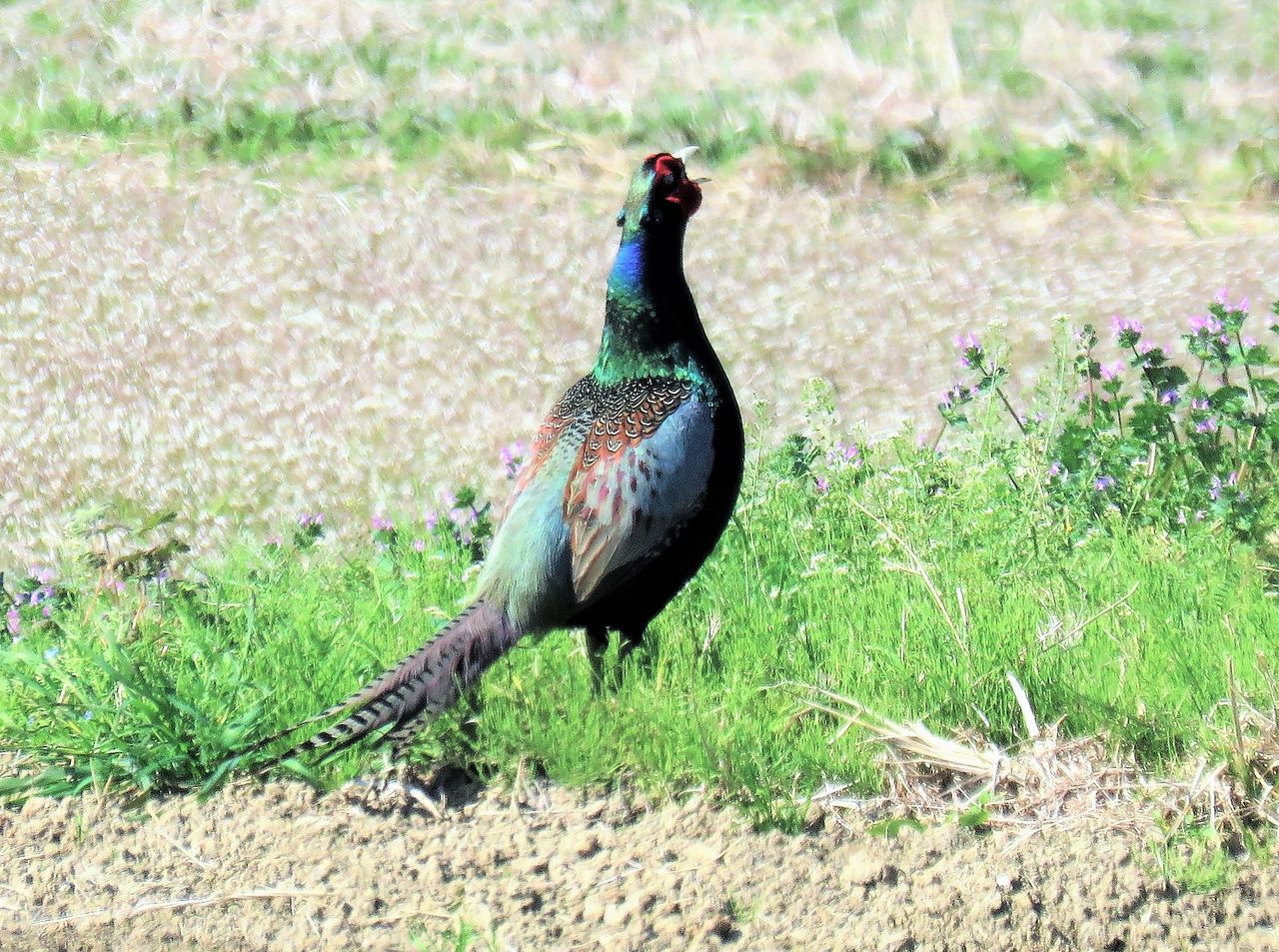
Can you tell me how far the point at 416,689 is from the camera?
336 cm

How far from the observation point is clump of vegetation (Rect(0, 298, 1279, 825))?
11.0ft

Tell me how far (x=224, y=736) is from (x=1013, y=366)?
3.25 m

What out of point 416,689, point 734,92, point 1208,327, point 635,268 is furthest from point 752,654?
point 734,92

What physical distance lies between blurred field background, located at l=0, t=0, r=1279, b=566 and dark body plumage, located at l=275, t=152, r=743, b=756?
5.05 feet

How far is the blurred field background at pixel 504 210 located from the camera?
5.66 metres

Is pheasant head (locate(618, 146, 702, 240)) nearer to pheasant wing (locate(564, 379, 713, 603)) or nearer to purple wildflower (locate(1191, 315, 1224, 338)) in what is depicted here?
pheasant wing (locate(564, 379, 713, 603))

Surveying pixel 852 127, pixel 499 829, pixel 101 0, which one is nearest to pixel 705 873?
pixel 499 829

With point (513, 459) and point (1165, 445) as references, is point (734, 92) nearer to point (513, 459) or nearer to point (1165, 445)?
point (513, 459)

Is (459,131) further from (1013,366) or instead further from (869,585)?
(869,585)

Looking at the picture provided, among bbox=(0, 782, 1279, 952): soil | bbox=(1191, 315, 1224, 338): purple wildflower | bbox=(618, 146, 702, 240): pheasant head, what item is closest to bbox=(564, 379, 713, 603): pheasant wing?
bbox=(618, 146, 702, 240): pheasant head

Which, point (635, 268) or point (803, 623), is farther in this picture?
point (803, 623)

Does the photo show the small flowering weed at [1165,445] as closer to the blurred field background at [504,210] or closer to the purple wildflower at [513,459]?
the blurred field background at [504,210]

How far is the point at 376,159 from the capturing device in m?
7.45

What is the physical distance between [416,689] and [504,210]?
3.94m
